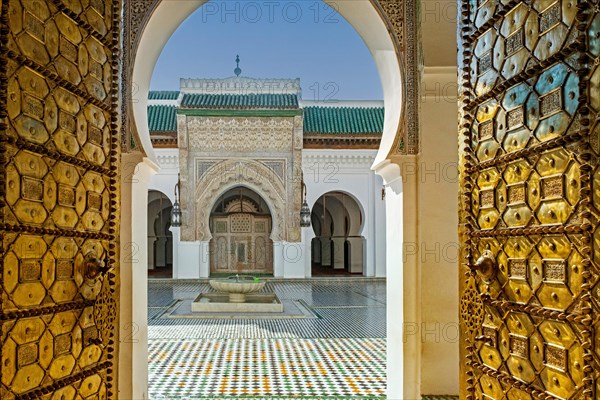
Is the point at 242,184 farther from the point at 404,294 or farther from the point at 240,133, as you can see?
the point at 404,294

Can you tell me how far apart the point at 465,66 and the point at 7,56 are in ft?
3.96

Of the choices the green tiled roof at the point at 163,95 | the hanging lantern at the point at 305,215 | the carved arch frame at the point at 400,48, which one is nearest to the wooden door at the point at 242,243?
the hanging lantern at the point at 305,215

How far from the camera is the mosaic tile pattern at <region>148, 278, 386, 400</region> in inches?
142

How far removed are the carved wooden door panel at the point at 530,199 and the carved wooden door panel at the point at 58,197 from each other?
1.03m

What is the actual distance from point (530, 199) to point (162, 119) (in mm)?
12051

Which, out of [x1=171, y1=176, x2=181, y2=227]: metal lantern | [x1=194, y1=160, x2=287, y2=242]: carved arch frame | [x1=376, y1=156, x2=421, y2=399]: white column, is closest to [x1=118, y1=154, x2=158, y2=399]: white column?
[x1=376, y1=156, x2=421, y2=399]: white column

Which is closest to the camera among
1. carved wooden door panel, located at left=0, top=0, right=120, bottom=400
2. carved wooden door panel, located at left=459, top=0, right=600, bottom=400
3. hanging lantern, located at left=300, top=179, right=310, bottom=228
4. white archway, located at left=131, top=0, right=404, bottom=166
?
carved wooden door panel, located at left=459, top=0, right=600, bottom=400

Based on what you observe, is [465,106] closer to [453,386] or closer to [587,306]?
[587,306]

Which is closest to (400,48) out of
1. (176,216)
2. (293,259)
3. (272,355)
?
(272,355)

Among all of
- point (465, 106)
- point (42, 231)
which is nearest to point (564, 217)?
point (465, 106)

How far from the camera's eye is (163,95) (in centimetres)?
1362

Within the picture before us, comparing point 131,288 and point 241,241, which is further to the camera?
point 241,241

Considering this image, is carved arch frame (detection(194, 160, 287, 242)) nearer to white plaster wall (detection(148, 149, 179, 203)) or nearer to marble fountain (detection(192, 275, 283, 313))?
white plaster wall (detection(148, 149, 179, 203))

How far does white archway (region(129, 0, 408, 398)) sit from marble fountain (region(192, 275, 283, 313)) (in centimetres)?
447
